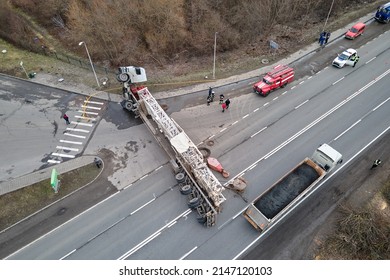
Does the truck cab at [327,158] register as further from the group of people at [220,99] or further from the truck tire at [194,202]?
the group of people at [220,99]

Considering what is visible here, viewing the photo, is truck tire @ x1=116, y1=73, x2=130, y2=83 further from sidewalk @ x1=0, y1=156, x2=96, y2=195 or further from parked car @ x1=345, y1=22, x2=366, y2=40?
parked car @ x1=345, y1=22, x2=366, y2=40

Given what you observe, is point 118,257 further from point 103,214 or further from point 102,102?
point 102,102

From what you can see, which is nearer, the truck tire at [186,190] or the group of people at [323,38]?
the truck tire at [186,190]

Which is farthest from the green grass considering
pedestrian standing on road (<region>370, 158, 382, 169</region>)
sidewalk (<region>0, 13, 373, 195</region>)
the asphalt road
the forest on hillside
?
pedestrian standing on road (<region>370, 158, 382, 169</region>)

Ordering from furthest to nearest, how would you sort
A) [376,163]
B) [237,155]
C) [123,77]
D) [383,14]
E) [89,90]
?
[383,14], [89,90], [123,77], [237,155], [376,163]

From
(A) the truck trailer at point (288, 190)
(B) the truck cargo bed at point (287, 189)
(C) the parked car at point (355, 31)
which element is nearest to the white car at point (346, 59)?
(C) the parked car at point (355, 31)

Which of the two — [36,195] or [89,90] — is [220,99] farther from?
[36,195]

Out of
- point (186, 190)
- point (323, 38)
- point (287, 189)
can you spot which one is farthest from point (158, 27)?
point (287, 189)
